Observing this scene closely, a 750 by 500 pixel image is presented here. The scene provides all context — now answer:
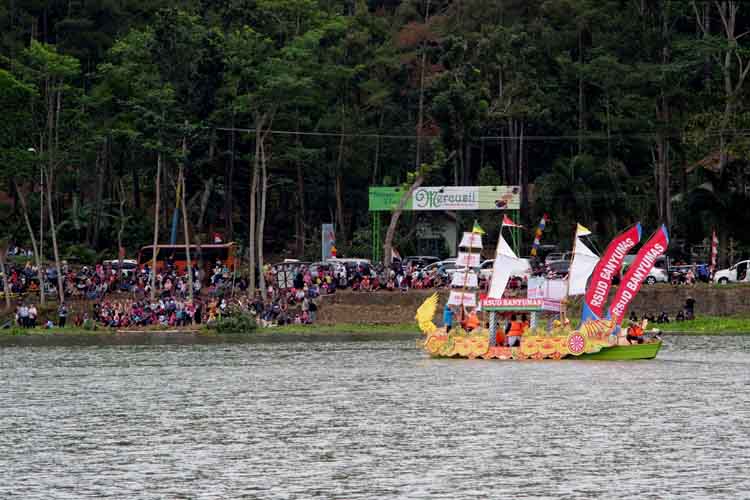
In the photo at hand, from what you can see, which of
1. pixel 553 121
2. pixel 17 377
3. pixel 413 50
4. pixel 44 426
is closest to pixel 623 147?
pixel 553 121

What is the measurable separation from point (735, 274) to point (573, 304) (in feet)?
34.8

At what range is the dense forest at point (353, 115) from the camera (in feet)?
292

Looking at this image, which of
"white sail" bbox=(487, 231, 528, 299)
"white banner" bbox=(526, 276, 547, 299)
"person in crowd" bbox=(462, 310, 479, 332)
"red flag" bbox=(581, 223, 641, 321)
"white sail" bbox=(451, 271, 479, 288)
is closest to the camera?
"red flag" bbox=(581, 223, 641, 321)

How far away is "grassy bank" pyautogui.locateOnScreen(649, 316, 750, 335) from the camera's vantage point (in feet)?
247

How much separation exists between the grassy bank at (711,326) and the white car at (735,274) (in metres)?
3.42

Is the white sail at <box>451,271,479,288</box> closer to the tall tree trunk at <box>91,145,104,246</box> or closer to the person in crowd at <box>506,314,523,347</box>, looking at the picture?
the person in crowd at <box>506,314,523,347</box>

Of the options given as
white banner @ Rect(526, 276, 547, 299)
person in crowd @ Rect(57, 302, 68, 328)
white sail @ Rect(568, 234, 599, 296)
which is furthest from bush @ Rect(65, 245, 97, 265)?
white sail @ Rect(568, 234, 599, 296)

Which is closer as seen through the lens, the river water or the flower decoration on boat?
the river water

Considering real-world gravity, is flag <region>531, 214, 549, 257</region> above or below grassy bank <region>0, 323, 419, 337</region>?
above

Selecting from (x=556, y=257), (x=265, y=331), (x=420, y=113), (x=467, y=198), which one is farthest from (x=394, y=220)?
(x=265, y=331)

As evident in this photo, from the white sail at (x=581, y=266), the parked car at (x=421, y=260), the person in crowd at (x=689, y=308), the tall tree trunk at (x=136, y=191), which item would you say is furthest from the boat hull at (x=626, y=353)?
the tall tree trunk at (x=136, y=191)

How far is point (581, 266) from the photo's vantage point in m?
58.9

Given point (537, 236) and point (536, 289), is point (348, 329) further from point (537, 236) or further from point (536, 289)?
point (536, 289)

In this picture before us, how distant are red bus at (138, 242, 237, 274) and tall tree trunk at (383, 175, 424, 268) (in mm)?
9472
